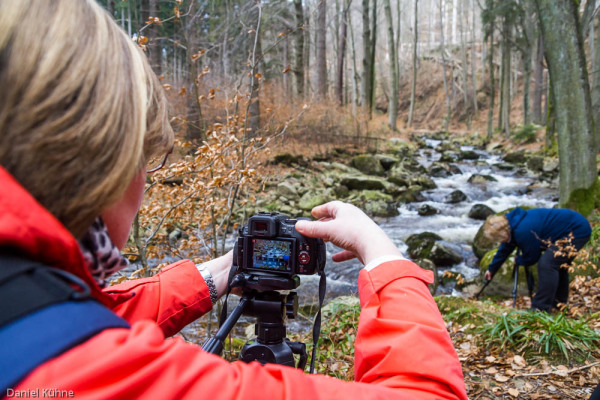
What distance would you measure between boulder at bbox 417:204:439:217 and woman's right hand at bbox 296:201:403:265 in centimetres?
→ 1019

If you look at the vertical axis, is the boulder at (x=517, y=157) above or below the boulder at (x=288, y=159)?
below

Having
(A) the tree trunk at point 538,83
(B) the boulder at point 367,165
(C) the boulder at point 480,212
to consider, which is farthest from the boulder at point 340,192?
(A) the tree trunk at point 538,83

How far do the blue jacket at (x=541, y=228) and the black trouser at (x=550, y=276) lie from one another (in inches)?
4.5

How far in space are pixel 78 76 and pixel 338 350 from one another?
3.82 m

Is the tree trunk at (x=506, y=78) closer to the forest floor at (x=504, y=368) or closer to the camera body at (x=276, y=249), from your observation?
the forest floor at (x=504, y=368)

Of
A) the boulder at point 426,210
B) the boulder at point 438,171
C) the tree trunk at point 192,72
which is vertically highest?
the tree trunk at point 192,72

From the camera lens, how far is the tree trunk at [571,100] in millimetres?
6266

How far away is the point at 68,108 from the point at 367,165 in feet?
47.6

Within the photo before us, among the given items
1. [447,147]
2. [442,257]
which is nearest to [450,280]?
[442,257]

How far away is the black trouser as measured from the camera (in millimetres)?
4906

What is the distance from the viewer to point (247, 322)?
5.29 m

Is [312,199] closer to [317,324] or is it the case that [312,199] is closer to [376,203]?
[376,203]

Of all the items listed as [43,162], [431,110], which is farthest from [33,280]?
[431,110]

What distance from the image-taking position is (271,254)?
1.45 meters
